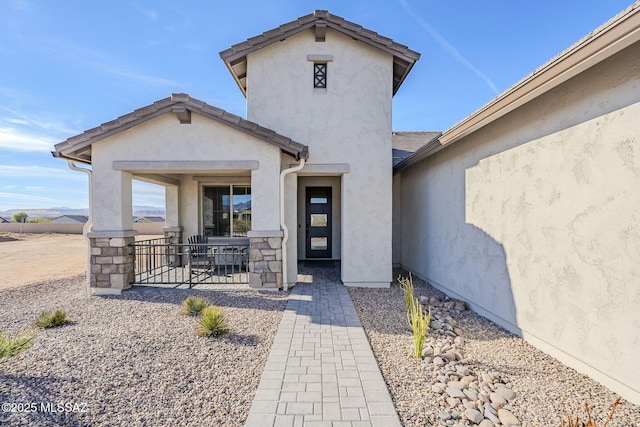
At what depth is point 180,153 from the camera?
22.7ft

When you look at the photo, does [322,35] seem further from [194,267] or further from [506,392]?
[506,392]

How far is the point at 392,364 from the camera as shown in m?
3.76

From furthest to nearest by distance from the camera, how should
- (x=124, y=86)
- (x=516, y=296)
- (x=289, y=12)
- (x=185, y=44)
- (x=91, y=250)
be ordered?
(x=124, y=86) → (x=185, y=44) → (x=289, y=12) → (x=91, y=250) → (x=516, y=296)

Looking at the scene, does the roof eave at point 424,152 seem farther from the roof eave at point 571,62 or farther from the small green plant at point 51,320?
the small green plant at point 51,320

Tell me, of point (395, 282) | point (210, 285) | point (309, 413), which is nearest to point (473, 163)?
point (395, 282)

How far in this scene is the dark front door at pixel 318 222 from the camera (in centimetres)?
1138

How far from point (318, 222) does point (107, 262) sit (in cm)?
669

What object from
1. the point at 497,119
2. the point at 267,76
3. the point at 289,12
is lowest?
the point at 497,119

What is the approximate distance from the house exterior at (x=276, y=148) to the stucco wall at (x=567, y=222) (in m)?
2.52

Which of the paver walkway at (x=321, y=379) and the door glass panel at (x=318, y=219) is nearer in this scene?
the paver walkway at (x=321, y=379)

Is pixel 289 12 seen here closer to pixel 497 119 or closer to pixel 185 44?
pixel 185 44

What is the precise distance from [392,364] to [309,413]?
4.57 ft

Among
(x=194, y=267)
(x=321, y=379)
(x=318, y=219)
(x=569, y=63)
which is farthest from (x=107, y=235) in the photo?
(x=569, y=63)

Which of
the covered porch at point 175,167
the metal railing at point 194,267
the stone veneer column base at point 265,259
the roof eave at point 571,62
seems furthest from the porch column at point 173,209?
the roof eave at point 571,62
